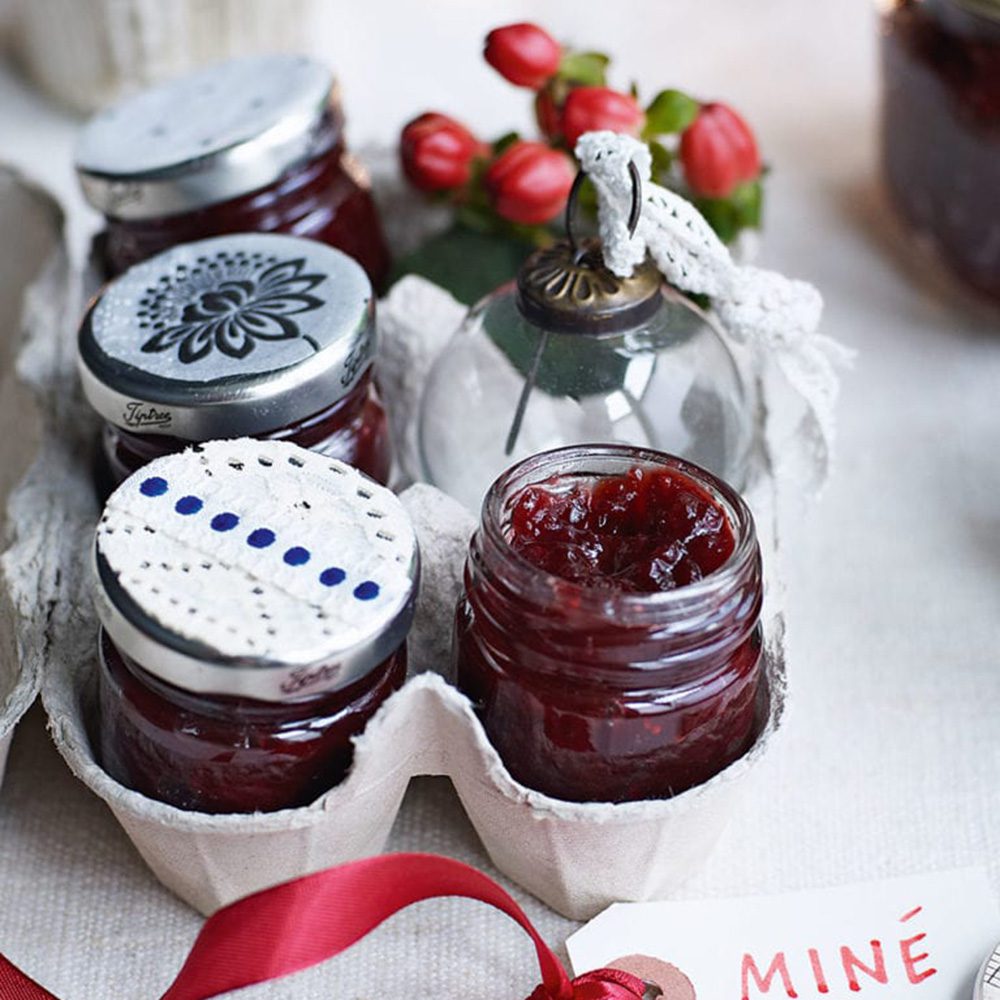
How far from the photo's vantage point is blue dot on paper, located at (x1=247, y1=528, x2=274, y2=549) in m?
0.64

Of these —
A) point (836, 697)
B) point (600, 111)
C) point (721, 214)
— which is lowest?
point (836, 697)

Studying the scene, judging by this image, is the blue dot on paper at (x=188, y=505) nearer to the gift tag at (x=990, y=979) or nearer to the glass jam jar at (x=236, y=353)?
the glass jam jar at (x=236, y=353)

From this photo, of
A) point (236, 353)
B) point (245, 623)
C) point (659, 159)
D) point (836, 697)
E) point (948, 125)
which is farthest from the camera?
point (948, 125)

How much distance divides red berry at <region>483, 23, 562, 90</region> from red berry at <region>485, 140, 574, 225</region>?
46mm

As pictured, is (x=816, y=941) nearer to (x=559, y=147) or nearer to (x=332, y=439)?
(x=332, y=439)

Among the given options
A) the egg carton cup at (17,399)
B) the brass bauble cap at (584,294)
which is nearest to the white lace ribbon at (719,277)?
the brass bauble cap at (584,294)

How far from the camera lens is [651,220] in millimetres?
754

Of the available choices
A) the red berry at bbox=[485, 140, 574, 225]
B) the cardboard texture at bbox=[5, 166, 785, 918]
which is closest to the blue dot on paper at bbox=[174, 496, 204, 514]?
the cardboard texture at bbox=[5, 166, 785, 918]

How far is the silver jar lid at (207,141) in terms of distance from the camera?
2.85 feet

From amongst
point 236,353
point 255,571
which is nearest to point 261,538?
point 255,571

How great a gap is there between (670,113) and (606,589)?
42 centimetres

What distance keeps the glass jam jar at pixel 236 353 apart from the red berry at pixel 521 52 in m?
0.20

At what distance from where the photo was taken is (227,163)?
2.84 ft

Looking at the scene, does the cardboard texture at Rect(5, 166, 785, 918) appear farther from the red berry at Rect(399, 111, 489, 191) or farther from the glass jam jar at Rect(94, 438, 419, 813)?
the red berry at Rect(399, 111, 489, 191)
